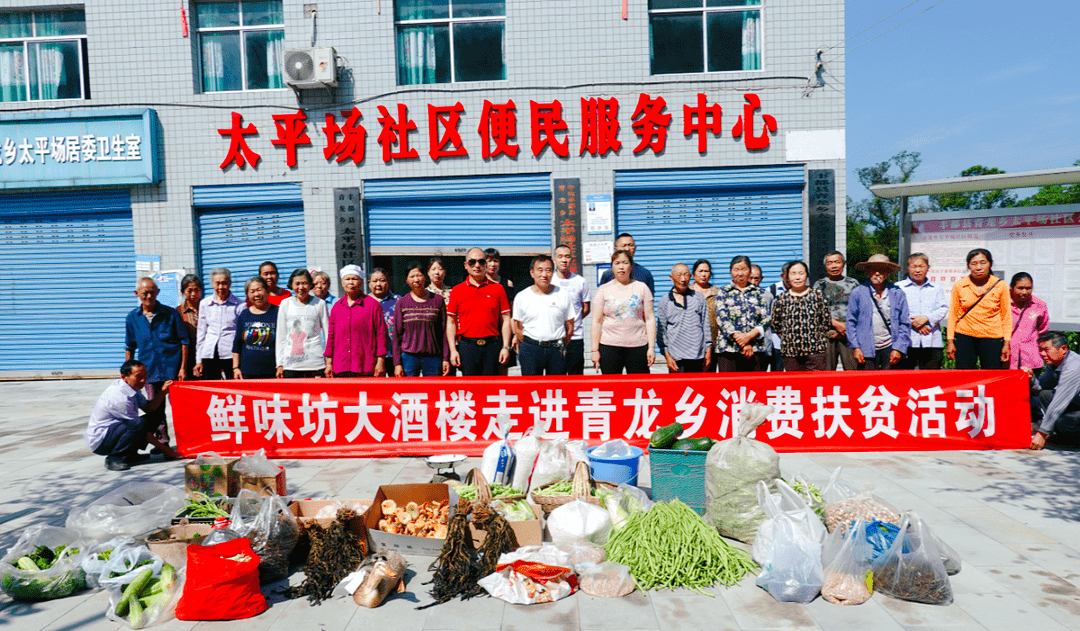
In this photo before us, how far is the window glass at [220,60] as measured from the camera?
10633 mm

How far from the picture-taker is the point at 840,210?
9.95 metres

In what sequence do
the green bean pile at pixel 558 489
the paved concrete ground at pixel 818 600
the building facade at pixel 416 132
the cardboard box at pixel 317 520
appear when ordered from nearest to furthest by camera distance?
1. the paved concrete ground at pixel 818 600
2. the cardboard box at pixel 317 520
3. the green bean pile at pixel 558 489
4. the building facade at pixel 416 132

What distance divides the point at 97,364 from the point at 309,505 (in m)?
9.39

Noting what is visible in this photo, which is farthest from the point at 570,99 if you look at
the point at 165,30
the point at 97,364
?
the point at 97,364

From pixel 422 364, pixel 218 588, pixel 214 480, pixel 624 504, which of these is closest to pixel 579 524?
pixel 624 504

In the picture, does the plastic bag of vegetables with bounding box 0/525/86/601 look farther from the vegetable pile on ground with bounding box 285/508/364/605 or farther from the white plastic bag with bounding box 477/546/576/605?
the white plastic bag with bounding box 477/546/576/605

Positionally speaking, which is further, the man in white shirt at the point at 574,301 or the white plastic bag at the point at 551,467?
the man in white shirt at the point at 574,301

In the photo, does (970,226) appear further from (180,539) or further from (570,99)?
(180,539)

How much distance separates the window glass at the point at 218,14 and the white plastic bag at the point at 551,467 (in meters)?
9.67

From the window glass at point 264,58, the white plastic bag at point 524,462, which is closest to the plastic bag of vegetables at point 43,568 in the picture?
the white plastic bag at point 524,462

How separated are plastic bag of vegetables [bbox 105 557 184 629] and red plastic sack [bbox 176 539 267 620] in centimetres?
10

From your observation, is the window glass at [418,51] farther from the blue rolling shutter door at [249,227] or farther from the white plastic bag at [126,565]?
the white plastic bag at [126,565]

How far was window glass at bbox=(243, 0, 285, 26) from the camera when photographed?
1059 centimetres

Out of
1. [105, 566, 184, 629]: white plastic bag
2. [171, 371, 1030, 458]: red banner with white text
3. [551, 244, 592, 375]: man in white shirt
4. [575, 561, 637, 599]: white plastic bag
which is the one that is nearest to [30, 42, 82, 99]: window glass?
[171, 371, 1030, 458]: red banner with white text
